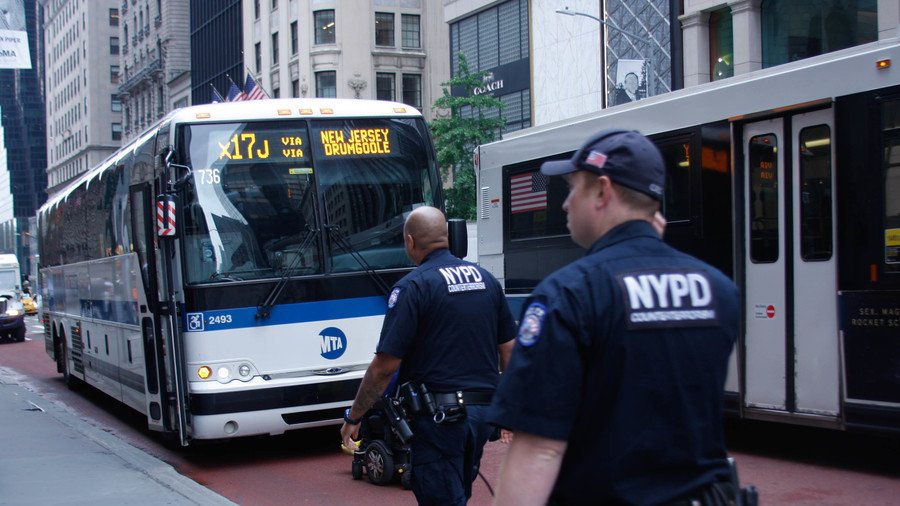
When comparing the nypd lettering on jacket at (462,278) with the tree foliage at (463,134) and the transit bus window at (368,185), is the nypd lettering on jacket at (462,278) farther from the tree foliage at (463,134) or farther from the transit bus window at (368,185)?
the tree foliage at (463,134)

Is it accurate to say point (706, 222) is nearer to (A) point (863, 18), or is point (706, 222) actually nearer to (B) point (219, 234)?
(B) point (219, 234)

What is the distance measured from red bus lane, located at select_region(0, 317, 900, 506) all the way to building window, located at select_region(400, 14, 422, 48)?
45424 millimetres

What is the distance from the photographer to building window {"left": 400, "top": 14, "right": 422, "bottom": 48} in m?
56.4

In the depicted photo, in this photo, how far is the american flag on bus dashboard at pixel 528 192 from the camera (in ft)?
41.4

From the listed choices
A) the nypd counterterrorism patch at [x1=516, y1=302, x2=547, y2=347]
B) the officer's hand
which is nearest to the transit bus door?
the officer's hand

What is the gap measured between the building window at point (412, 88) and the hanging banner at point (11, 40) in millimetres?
41693

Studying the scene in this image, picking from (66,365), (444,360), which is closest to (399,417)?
(444,360)

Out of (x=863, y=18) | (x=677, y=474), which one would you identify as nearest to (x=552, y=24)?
(x=863, y=18)

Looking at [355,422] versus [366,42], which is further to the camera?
[366,42]

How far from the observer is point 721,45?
26.2 metres

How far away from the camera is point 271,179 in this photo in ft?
32.5

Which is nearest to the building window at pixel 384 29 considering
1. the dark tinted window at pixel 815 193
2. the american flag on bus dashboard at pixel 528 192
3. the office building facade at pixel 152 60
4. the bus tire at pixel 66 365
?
the office building facade at pixel 152 60

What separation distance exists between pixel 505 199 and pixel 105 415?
6.47 meters

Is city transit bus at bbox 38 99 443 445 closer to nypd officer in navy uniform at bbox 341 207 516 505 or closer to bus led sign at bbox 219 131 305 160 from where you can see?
bus led sign at bbox 219 131 305 160
